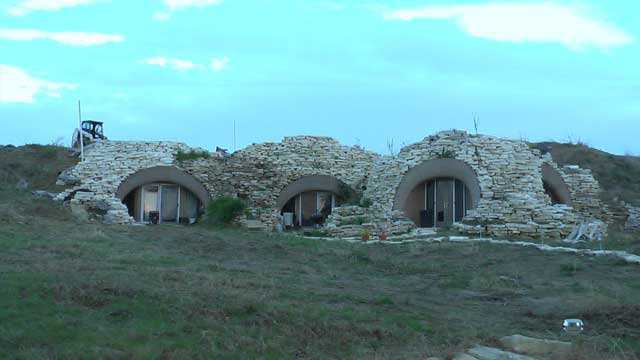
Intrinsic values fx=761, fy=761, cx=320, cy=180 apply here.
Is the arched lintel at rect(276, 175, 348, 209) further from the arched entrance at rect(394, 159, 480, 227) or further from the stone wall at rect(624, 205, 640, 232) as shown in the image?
the stone wall at rect(624, 205, 640, 232)

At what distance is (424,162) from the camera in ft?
81.0

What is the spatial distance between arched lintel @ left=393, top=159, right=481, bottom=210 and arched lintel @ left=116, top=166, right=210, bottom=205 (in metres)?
6.67

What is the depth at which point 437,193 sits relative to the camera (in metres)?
25.7

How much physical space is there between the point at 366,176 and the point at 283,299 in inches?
719

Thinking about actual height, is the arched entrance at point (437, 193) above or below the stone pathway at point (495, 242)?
above

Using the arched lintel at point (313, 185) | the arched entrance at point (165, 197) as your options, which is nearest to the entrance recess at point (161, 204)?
the arched entrance at point (165, 197)

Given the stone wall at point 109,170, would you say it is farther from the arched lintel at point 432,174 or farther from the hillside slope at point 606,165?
the hillside slope at point 606,165

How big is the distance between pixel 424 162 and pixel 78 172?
11507 mm

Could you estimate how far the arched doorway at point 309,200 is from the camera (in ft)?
89.3

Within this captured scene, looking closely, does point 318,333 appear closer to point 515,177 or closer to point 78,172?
point 515,177

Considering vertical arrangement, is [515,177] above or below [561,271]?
above

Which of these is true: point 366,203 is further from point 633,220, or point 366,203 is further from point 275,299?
point 275,299

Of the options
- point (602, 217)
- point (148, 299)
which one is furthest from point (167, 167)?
point (148, 299)

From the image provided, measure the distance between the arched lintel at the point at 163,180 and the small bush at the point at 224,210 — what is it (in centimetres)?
144
